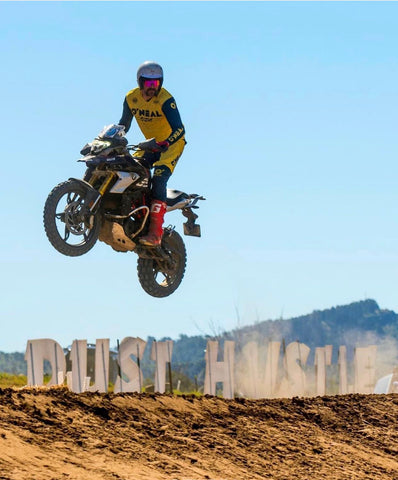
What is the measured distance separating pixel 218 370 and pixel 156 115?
5906 mm

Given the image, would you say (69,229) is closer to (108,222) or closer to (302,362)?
(108,222)

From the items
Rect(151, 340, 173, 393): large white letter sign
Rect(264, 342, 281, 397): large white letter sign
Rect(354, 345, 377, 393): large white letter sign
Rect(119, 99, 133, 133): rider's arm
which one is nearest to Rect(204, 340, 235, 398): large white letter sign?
Rect(151, 340, 173, 393): large white letter sign

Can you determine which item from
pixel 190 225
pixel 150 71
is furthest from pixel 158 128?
pixel 190 225

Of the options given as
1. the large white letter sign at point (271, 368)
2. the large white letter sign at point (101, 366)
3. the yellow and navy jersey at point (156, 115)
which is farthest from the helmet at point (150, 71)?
the large white letter sign at point (271, 368)

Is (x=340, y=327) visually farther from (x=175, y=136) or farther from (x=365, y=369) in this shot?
(x=175, y=136)

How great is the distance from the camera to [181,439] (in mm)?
11078

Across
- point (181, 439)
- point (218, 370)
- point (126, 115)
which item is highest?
point (126, 115)

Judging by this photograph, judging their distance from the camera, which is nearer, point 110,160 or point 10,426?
point 10,426

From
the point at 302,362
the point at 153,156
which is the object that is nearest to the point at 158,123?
the point at 153,156

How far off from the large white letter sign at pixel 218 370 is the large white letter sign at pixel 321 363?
14.2 feet

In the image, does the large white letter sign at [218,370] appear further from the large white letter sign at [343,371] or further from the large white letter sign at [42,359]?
the large white letter sign at [343,371]

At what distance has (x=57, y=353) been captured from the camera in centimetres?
1492

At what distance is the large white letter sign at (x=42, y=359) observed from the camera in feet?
48.2

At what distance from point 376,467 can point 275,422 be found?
1618 millimetres
